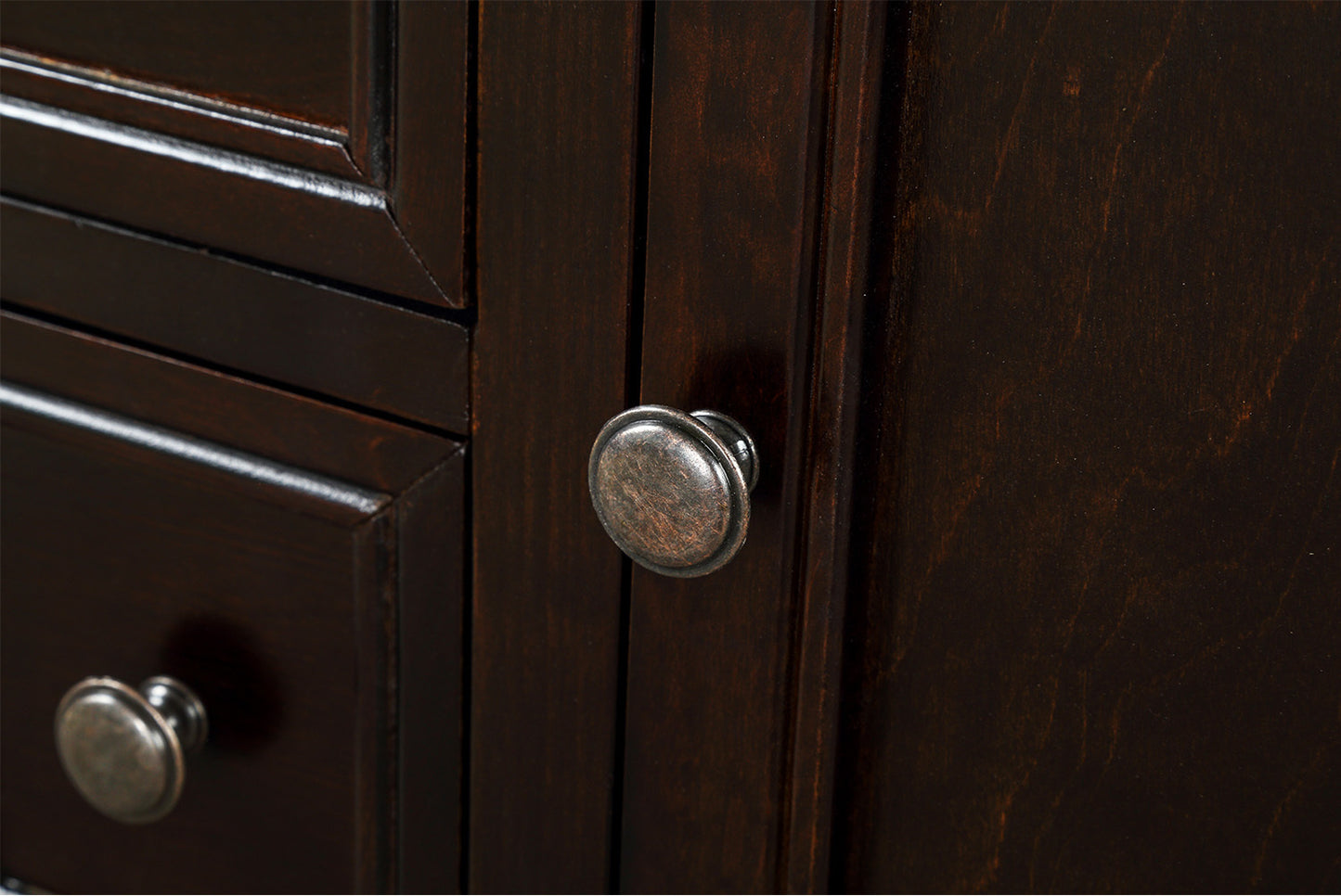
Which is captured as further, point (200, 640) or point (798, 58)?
A: point (200, 640)

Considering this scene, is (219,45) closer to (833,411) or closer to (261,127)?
(261,127)

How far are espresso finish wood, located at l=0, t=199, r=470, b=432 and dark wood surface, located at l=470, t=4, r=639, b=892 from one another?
2cm

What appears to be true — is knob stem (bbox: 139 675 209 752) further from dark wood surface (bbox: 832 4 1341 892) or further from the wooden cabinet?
dark wood surface (bbox: 832 4 1341 892)

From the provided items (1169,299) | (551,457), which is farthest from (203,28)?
(1169,299)

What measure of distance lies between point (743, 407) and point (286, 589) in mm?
163

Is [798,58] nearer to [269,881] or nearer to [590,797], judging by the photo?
[590,797]

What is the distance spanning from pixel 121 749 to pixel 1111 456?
0.94 feet

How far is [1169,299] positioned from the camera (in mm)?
305

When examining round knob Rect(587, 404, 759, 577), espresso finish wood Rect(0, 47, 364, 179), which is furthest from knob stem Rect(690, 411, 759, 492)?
espresso finish wood Rect(0, 47, 364, 179)

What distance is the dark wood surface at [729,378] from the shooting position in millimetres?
323

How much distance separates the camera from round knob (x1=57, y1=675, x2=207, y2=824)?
17.0 inches

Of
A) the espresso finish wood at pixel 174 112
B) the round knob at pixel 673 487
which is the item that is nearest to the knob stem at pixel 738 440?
the round knob at pixel 673 487

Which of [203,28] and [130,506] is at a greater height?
[203,28]

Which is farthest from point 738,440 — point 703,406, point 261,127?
point 261,127
